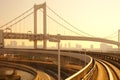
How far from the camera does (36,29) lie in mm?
141375

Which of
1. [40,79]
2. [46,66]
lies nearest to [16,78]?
[46,66]

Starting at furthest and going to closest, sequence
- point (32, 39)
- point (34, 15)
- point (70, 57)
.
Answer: point (34, 15) → point (32, 39) → point (70, 57)

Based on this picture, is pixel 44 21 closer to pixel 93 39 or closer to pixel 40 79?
pixel 93 39

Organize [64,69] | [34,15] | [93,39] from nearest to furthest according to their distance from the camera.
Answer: [64,69]
[93,39]
[34,15]

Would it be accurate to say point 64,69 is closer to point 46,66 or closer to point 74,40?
point 46,66

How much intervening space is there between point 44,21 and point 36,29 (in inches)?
257

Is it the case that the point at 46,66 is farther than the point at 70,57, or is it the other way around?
the point at 46,66

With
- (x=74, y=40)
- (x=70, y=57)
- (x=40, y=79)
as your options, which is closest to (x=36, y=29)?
(x=74, y=40)

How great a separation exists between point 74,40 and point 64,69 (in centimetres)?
5425

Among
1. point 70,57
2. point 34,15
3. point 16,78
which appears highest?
point 34,15

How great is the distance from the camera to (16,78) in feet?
264

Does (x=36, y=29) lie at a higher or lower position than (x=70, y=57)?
higher

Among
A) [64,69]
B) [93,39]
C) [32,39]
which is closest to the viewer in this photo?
[64,69]

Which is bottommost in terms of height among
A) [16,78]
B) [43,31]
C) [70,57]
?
[16,78]
